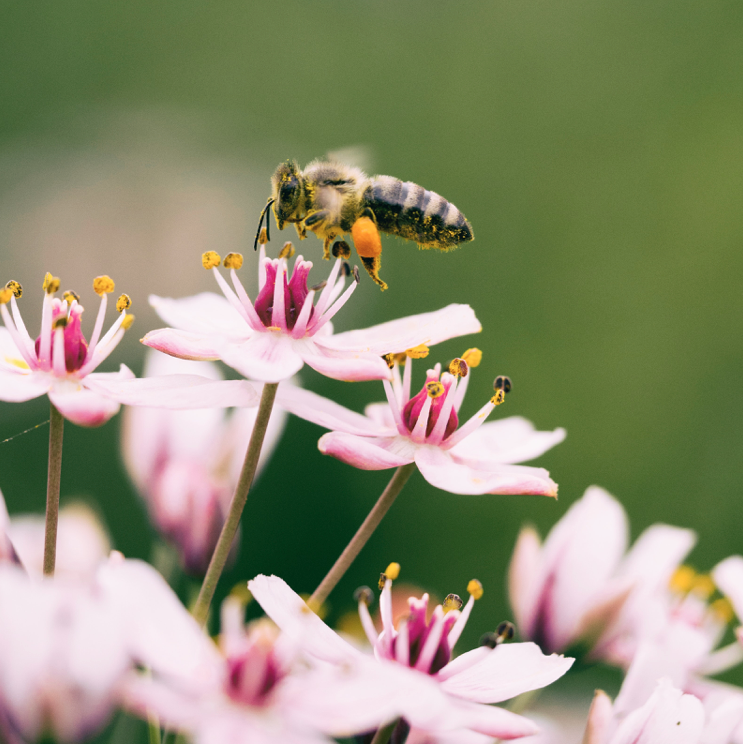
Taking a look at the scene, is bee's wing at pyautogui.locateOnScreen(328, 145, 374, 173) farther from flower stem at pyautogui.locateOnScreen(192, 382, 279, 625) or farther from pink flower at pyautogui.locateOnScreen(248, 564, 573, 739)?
pink flower at pyautogui.locateOnScreen(248, 564, 573, 739)

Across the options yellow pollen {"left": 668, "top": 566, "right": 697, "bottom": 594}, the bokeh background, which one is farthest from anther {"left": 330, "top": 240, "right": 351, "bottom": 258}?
the bokeh background

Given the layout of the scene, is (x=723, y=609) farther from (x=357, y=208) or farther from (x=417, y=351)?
(x=357, y=208)

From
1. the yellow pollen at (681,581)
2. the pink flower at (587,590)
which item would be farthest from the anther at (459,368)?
the yellow pollen at (681,581)

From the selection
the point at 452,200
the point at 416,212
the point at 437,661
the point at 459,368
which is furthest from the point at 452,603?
the point at 452,200

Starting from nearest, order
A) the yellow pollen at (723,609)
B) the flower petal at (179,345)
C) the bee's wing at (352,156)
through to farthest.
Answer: the flower petal at (179,345), the bee's wing at (352,156), the yellow pollen at (723,609)

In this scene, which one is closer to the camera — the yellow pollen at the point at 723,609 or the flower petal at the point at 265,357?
the flower petal at the point at 265,357

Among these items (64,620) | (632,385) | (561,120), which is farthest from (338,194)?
(561,120)

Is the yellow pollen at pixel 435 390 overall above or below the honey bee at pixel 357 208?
below

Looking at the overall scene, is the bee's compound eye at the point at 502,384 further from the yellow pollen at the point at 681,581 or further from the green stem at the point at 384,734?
the yellow pollen at the point at 681,581
